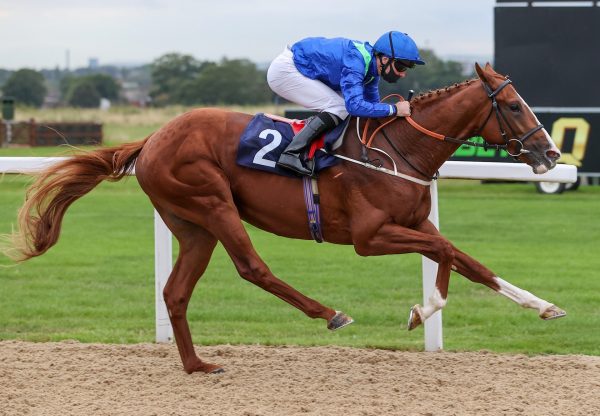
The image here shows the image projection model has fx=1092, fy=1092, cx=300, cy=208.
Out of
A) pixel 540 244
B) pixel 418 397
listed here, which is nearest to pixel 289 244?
pixel 540 244

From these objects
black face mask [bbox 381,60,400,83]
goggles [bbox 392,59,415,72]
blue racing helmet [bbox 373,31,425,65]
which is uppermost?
blue racing helmet [bbox 373,31,425,65]

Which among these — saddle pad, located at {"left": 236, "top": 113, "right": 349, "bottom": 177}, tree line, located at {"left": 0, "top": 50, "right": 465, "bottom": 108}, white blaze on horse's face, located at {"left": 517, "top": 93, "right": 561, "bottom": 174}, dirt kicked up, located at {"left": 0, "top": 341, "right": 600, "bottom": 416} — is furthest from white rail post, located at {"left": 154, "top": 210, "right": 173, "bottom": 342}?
tree line, located at {"left": 0, "top": 50, "right": 465, "bottom": 108}

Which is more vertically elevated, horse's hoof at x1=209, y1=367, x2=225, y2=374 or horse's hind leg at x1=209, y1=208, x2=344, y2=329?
horse's hind leg at x1=209, y1=208, x2=344, y2=329

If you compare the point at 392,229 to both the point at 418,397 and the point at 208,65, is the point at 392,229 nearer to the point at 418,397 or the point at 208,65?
the point at 418,397

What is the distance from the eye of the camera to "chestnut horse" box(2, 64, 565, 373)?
5.24 m

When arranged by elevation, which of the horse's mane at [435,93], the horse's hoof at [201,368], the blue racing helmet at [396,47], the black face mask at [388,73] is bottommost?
the horse's hoof at [201,368]

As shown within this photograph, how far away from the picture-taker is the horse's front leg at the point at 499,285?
17.2 feet

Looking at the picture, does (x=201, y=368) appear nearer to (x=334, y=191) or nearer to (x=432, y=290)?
(x=334, y=191)

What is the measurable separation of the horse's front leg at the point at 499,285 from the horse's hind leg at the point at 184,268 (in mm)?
1159

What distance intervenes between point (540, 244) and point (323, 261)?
2573mm

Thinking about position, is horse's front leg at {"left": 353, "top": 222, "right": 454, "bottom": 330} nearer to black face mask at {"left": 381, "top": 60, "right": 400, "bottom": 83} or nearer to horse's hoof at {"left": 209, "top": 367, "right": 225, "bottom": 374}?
black face mask at {"left": 381, "top": 60, "right": 400, "bottom": 83}

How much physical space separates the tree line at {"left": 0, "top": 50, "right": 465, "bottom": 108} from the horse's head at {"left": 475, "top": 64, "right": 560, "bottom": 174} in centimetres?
3121

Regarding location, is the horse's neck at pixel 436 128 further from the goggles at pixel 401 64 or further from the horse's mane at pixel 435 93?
the goggles at pixel 401 64

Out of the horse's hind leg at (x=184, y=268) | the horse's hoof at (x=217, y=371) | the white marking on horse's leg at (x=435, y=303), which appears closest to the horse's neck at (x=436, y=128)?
the white marking on horse's leg at (x=435, y=303)
